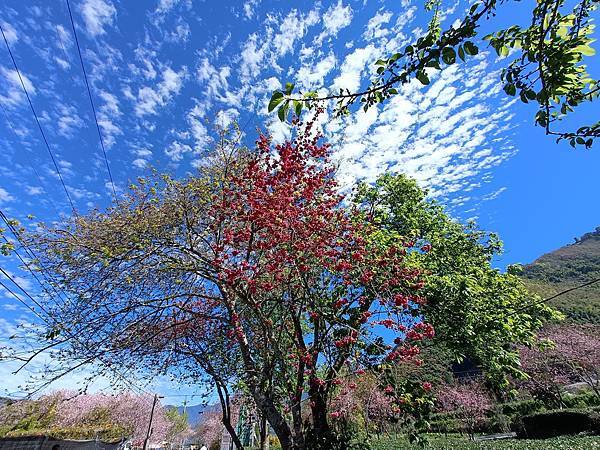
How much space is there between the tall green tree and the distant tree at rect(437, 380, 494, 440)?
2208 cm

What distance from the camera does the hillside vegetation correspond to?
40406mm

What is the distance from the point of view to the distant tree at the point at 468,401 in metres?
27.7

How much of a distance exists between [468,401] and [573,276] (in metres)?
46.6

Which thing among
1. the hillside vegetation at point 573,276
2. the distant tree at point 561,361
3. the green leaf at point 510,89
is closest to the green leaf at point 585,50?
the green leaf at point 510,89

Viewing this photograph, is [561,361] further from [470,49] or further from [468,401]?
[470,49]

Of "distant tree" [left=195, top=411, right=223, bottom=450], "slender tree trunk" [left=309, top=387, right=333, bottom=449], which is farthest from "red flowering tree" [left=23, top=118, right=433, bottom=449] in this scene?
"distant tree" [left=195, top=411, right=223, bottom=450]

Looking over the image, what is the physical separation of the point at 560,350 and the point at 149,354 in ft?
93.2

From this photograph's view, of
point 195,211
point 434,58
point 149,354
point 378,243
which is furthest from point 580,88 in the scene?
point 149,354

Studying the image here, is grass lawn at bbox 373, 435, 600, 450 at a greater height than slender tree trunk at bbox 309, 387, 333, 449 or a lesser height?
lesser

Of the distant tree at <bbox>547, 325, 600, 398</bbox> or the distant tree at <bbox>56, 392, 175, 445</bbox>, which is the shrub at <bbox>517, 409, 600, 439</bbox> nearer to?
the distant tree at <bbox>547, 325, 600, 398</bbox>

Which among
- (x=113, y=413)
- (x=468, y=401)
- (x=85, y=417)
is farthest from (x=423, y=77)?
(x=113, y=413)

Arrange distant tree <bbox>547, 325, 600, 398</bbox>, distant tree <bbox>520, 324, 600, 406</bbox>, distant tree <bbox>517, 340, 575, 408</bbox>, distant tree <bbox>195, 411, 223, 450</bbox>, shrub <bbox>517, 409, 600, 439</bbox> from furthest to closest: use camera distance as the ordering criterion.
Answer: distant tree <bbox>195, 411, 223, 450</bbox> → distant tree <bbox>517, 340, 575, 408</bbox> → distant tree <bbox>520, 324, 600, 406</bbox> → distant tree <bbox>547, 325, 600, 398</bbox> → shrub <bbox>517, 409, 600, 439</bbox>

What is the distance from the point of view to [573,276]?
5806cm

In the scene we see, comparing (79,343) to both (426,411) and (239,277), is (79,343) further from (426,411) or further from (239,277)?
(426,411)
